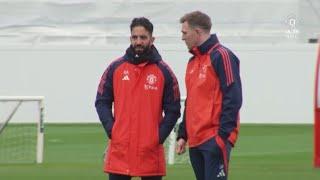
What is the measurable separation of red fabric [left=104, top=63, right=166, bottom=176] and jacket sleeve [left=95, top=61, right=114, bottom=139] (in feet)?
0.17

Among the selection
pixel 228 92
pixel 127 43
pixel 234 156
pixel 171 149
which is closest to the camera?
pixel 228 92

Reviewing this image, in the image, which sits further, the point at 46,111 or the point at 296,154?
the point at 46,111

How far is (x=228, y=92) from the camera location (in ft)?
25.1

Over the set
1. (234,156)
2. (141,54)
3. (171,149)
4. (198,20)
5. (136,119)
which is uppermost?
(198,20)

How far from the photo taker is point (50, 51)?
77.5 ft

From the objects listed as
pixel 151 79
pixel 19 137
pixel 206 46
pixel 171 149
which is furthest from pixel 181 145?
pixel 19 137

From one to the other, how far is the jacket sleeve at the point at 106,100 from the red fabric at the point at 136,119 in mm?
53

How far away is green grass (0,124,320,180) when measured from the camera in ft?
41.2

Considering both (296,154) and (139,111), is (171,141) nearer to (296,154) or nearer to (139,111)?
(296,154)

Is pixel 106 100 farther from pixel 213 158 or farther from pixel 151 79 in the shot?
pixel 213 158

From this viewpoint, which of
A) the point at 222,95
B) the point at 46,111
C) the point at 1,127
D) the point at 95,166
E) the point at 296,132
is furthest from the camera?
the point at 46,111

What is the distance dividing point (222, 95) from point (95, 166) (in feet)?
20.5

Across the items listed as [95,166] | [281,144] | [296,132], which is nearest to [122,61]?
[95,166]

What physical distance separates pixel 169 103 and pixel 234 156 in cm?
841
